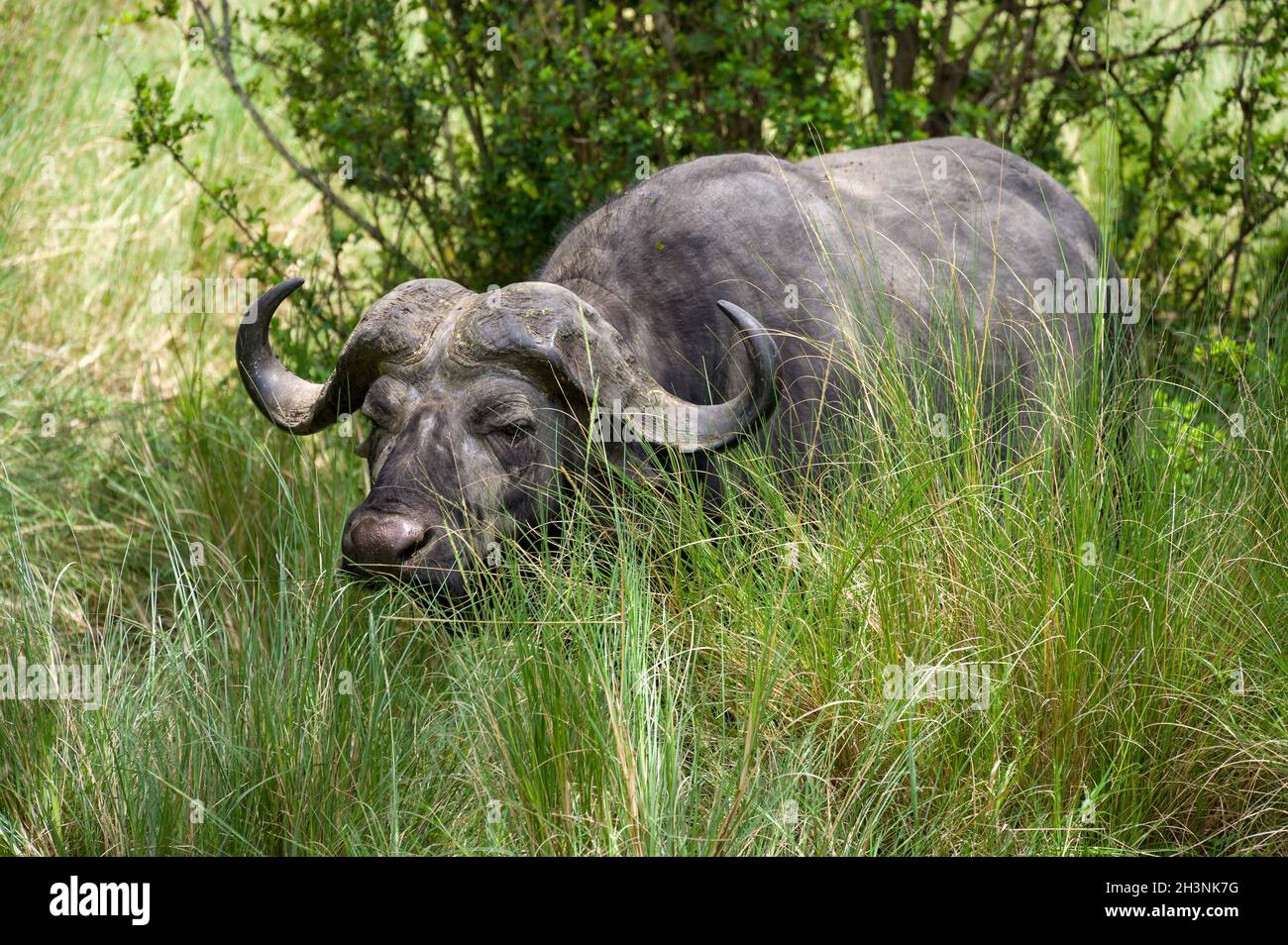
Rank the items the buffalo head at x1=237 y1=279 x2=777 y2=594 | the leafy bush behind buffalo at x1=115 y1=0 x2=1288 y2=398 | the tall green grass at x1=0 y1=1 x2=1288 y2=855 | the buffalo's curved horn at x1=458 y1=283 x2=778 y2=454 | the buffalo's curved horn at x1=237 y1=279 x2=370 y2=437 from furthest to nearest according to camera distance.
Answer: the leafy bush behind buffalo at x1=115 y1=0 x2=1288 y2=398, the buffalo's curved horn at x1=237 y1=279 x2=370 y2=437, the buffalo's curved horn at x1=458 y1=283 x2=778 y2=454, the buffalo head at x1=237 y1=279 x2=777 y2=594, the tall green grass at x1=0 y1=1 x2=1288 y2=855

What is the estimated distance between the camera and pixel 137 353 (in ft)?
27.2

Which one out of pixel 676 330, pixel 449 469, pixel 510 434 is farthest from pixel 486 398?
pixel 676 330

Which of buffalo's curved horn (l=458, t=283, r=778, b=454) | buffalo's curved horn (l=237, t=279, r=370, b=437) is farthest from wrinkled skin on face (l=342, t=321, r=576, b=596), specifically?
buffalo's curved horn (l=237, t=279, r=370, b=437)

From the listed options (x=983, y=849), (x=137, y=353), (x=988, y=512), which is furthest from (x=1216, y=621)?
(x=137, y=353)

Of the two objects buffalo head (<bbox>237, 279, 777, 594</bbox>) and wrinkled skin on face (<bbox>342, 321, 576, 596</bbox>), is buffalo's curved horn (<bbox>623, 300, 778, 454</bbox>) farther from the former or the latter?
wrinkled skin on face (<bbox>342, 321, 576, 596</bbox>)

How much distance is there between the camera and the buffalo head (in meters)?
4.36

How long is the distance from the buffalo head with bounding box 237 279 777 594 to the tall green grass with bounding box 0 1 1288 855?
26 cm

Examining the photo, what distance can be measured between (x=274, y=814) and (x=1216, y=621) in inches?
98.1

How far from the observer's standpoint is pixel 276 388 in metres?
5.15

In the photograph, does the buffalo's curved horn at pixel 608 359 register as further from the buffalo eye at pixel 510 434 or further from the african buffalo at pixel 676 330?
the buffalo eye at pixel 510 434

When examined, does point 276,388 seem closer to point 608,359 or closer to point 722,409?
point 608,359

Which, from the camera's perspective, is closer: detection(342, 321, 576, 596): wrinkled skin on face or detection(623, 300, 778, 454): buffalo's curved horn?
detection(342, 321, 576, 596): wrinkled skin on face

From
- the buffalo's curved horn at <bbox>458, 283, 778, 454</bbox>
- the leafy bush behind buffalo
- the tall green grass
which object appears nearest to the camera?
the tall green grass
